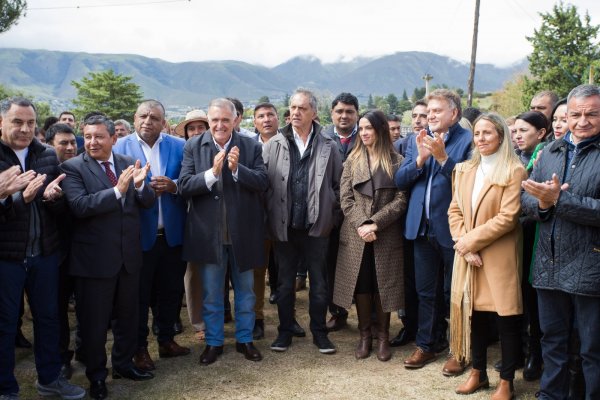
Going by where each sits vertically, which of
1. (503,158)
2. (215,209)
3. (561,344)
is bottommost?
(561,344)

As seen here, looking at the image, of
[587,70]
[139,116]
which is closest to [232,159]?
[139,116]

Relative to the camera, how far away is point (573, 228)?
3451 millimetres

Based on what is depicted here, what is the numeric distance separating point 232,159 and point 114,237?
46.7 inches

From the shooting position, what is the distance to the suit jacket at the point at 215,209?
4.72 m

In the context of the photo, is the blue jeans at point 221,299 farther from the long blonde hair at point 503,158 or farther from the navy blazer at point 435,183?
the long blonde hair at point 503,158

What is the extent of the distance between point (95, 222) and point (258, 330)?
2324 millimetres

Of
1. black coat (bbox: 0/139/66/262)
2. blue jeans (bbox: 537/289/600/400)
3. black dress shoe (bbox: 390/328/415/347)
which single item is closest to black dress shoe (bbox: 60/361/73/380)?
black coat (bbox: 0/139/66/262)

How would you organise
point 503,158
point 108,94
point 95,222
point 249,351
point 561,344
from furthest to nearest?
1. point 108,94
2. point 249,351
3. point 95,222
4. point 503,158
5. point 561,344

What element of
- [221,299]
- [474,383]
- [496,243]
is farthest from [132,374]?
[496,243]

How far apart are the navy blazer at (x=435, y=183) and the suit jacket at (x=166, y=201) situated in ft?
7.09

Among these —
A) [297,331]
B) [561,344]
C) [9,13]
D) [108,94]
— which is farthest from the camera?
[108,94]

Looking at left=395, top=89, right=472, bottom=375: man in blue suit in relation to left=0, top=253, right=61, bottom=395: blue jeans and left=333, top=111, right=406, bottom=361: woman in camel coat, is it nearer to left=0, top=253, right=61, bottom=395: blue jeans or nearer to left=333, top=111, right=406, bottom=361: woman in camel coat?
left=333, top=111, right=406, bottom=361: woman in camel coat

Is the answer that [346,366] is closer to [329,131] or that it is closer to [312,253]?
[312,253]

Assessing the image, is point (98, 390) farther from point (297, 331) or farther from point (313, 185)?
point (313, 185)
